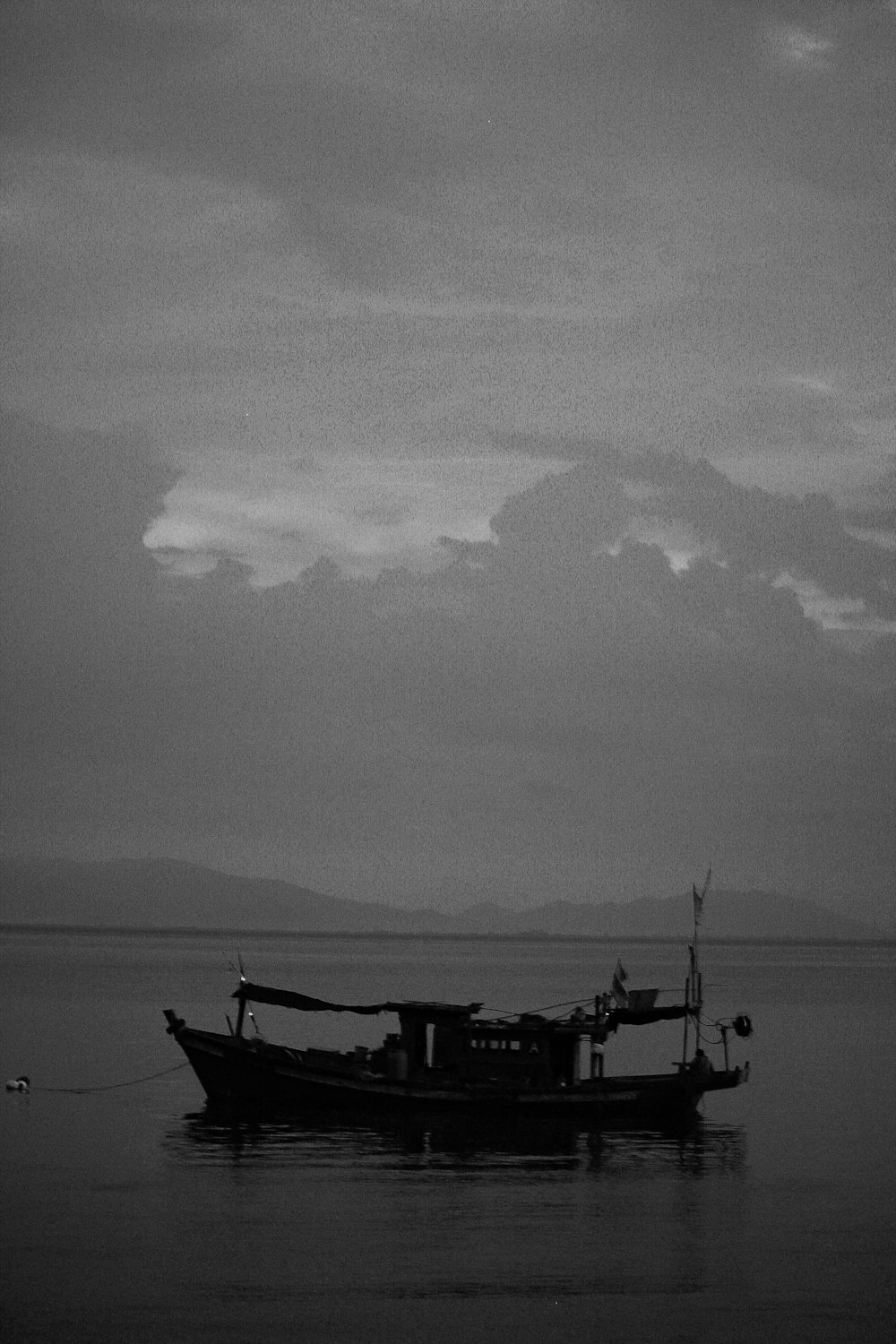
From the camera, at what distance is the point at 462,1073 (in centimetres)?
5919

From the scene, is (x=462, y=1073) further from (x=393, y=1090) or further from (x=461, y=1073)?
(x=393, y=1090)

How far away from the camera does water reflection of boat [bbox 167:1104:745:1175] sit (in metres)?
54.3

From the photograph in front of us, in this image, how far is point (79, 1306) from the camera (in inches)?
1348

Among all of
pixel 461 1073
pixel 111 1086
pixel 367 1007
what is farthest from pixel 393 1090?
pixel 111 1086

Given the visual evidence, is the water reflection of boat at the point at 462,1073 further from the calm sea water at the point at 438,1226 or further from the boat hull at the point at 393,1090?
the calm sea water at the point at 438,1226

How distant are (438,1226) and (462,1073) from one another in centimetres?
1589

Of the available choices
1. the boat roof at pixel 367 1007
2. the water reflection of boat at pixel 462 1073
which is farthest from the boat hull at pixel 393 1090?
the boat roof at pixel 367 1007

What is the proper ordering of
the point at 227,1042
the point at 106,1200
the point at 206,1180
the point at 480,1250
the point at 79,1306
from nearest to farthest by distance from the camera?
the point at 79,1306, the point at 480,1250, the point at 106,1200, the point at 206,1180, the point at 227,1042

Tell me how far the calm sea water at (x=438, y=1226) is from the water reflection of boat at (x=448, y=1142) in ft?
0.54

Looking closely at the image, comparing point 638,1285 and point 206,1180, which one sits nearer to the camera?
point 638,1285

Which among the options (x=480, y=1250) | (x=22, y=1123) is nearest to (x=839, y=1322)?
(x=480, y=1250)

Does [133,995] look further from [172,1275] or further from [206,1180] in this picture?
[172,1275]

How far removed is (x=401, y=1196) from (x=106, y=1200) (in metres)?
8.22

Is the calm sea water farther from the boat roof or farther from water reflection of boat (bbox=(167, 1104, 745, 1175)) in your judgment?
the boat roof
